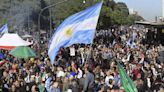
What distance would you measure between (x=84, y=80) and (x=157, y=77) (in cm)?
331

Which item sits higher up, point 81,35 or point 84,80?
point 81,35

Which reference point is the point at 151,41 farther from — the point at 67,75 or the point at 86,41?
the point at 86,41

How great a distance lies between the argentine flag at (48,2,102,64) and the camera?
13359 millimetres

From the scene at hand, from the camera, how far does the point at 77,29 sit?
44.4 ft

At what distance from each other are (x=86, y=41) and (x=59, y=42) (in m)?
0.94

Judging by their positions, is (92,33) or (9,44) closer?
(92,33)

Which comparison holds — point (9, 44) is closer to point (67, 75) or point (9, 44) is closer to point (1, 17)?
point (67, 75)

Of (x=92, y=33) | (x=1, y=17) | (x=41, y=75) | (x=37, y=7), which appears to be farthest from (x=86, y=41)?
(x=37, y=7)

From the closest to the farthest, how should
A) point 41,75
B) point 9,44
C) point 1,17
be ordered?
1. point 41,75
2. point 9,44
3. point 1,17

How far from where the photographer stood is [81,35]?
13.4 meters

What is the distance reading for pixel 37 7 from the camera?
99.8m

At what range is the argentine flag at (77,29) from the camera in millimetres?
13359

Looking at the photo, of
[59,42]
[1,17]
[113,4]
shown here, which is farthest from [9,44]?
[113,4]

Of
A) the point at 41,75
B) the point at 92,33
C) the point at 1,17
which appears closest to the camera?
the point at 92,33
